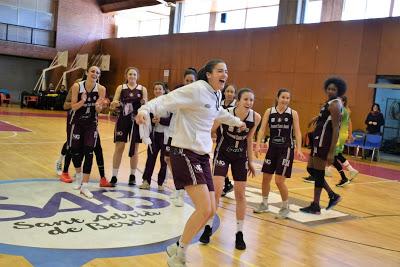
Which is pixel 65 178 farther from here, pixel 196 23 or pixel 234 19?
pixel 196 23

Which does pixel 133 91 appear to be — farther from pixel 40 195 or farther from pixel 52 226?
pixel 52 226

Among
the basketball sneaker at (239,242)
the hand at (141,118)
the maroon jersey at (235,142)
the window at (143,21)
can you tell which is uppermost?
the window at (143,21)

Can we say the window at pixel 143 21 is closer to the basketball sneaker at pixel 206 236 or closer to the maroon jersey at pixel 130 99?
the maroon jersey at pixel 130 99

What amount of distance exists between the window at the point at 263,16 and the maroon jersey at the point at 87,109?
16.1m

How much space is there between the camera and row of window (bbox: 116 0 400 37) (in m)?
17.4

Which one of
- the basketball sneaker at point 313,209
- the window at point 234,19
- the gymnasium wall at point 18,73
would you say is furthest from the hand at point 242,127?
the gymnasium wall at point 18,73

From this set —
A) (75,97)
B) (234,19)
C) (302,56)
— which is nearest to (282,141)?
(75,97)

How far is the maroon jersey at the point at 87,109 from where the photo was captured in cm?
642

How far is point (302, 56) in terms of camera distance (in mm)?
17781

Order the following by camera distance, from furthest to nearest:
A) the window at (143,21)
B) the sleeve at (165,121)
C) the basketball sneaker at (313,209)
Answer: the window at (143,21) → the sleeve at (165,121) → the basketball sneaker at (313,209)

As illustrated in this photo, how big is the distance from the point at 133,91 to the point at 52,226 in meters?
2.90

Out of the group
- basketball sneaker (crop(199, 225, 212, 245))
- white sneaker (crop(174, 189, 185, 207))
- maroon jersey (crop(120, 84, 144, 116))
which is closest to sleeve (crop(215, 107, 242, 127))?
basketball sneaker (crop(199, 225, 212, 245))

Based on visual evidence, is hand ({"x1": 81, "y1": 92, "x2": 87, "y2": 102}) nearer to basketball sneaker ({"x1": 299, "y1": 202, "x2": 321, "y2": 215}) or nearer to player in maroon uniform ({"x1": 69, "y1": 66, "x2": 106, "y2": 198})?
player in maroon uniform ({"x1": 69, "y1": 66, "x2": 106, "y2": 198})

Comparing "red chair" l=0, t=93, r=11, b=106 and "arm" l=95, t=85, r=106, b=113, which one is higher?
"arm" l=95, t=85, r=106, b=113
